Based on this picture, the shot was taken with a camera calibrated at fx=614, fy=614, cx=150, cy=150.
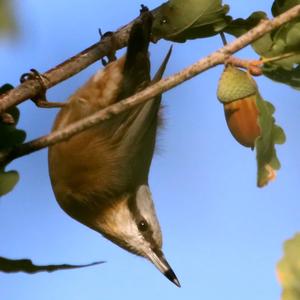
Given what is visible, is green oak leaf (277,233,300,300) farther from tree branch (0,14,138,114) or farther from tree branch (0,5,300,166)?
tree branch (0,14,138,114)

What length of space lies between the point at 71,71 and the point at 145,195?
1.30 meters

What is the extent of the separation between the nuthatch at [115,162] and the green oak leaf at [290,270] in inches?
70.1

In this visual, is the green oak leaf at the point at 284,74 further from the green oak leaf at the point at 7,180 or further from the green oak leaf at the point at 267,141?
the green oak leaf at the point at 7,180

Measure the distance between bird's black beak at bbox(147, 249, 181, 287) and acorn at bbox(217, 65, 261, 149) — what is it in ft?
5.25

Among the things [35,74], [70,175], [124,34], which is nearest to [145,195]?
[70,175]

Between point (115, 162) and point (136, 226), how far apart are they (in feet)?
1.43

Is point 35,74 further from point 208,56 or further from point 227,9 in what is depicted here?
point 208,56

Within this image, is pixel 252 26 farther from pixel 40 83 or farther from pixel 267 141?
pixel 40 83

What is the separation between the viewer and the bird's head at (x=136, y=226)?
3.23 metres

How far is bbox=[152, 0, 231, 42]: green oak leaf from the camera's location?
1.93 meters

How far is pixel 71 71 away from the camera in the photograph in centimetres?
207

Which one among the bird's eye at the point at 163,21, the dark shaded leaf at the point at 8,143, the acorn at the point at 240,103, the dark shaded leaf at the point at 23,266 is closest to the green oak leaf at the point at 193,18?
the bird's eye at the point at 163,21

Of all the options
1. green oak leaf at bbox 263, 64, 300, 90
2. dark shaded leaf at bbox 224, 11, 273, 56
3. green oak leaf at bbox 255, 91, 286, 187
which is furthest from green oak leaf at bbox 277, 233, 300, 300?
dark shaded leaf at bbox 224, 11, 273, 56

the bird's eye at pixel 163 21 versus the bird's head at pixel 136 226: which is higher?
the bird's eye at pixel 163 21
